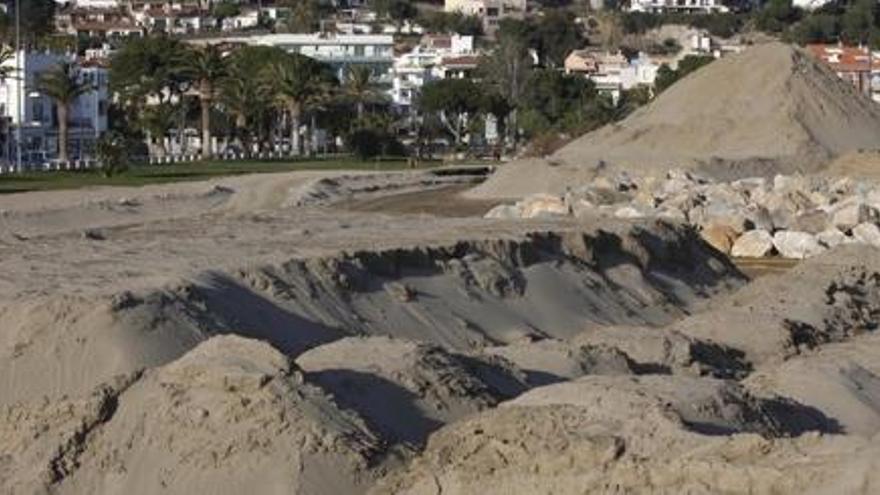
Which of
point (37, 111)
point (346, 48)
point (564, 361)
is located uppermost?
point (346, 48)

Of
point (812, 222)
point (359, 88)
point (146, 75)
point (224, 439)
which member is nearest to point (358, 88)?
point (359, 88)

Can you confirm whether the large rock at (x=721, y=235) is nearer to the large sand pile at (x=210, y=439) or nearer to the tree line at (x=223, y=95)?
the large sand pile at (x=210, y=439)

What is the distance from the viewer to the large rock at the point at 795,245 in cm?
4797

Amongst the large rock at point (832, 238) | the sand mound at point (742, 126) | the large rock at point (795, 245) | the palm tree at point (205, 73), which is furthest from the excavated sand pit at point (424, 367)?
the palm tree at point (205, 73)

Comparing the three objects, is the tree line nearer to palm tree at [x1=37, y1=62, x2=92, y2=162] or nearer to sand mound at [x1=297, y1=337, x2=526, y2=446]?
palm tree at [x1=37, y1=62, x2=92, y2=162]

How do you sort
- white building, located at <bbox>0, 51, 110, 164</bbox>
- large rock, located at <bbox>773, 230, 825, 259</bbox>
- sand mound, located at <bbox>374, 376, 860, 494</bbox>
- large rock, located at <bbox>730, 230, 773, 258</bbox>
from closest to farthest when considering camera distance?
sand mound, located at <bbox>374, 376, 860, 494</bbox>, large rock, located at <bbox>773, 230, 825, 259</bbox>, large rock, located at <bbox>730, 230, 773, 258</bbox>, white building, located at <bbox>0, 51, 110, 164</bbox>

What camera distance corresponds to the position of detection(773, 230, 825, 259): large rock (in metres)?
48.0

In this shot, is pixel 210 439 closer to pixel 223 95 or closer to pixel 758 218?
pixel 758 218

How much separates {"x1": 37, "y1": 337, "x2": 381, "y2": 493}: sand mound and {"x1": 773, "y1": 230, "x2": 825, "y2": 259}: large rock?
31.0 meters

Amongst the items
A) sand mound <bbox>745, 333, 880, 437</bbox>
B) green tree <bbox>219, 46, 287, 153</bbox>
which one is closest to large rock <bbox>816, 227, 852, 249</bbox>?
sand mound <bbox>745, 333, 880, 437</bbox>

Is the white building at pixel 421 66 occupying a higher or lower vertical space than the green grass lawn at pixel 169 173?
higher

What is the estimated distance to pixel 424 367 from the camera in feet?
64.2

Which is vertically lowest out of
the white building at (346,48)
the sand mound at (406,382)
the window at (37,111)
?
the window at (37,111)

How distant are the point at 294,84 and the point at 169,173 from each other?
29.2m
